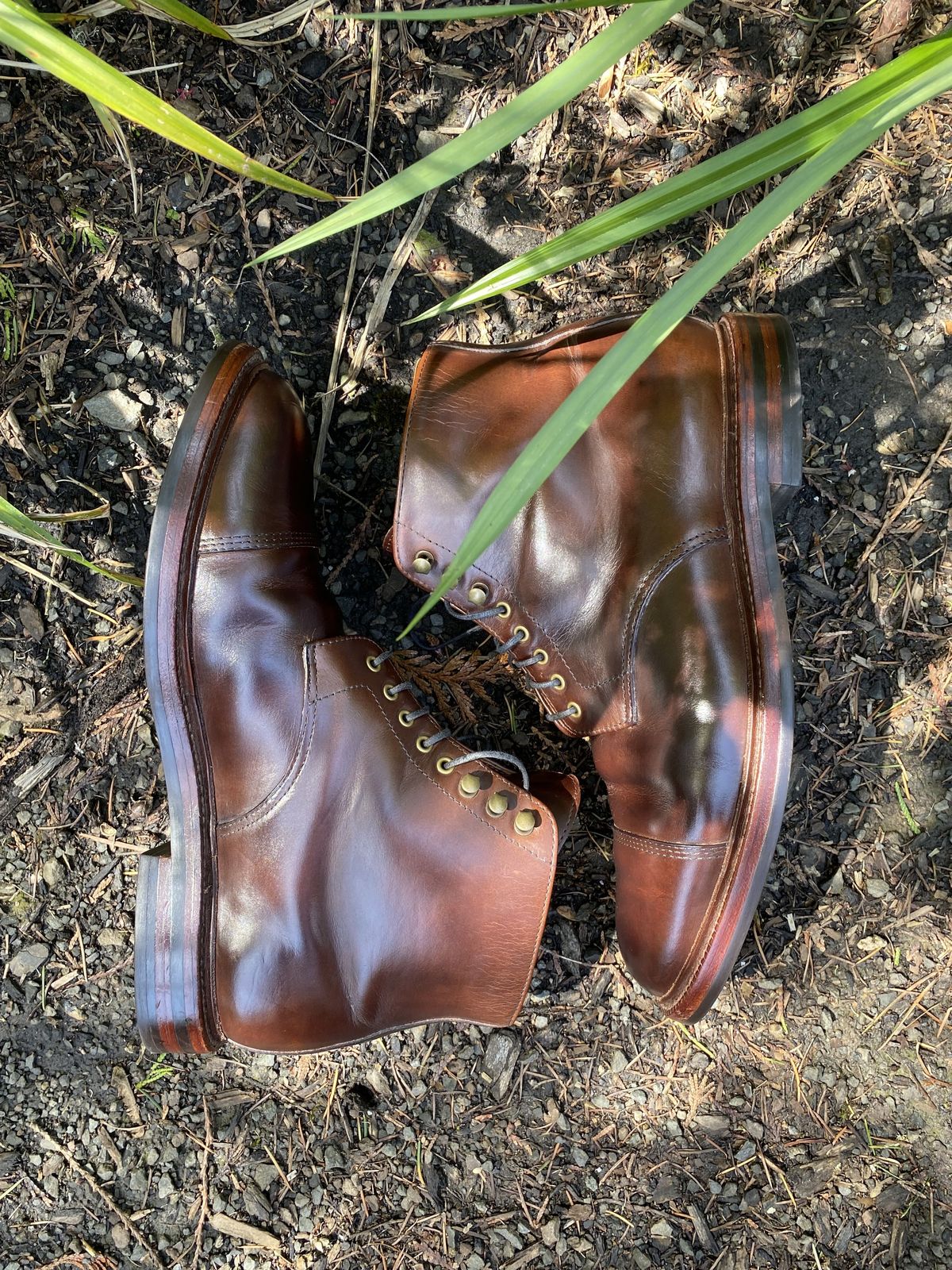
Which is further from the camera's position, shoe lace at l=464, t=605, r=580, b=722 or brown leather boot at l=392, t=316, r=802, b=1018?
shoe lace at l=464, t=605, r=580, b=722

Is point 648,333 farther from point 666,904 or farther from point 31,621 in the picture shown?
point 31,621

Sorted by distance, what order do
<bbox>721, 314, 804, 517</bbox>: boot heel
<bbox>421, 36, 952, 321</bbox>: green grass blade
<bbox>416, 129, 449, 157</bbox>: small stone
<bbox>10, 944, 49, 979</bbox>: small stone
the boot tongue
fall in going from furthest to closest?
<bbox>10, 944, 49, 979</bbox>: small stone
<bbox>416, 129, 449, 157</bbox>: small stone
the boot tongue
<bbox>721, 314, 804, 517</bbox>: boot heel
<bbox>421, 36, 952, 321</bbox>: green grass blade

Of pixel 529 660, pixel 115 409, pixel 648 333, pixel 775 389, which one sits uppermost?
pixel 648 333

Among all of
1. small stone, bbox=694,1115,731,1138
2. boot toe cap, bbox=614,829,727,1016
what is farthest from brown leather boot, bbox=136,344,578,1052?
small stone, bbox=694,1115,731,1138

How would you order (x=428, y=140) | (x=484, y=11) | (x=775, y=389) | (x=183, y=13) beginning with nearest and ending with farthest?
(x=484, y=11) < (x=183, y=13) < (x=775, y=389) < (x=428, y=140)

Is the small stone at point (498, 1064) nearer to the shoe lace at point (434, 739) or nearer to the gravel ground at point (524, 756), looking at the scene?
the gravel ground at point (524, 756)

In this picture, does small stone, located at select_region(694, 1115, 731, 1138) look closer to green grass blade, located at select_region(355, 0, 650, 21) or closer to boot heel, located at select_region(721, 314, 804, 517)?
boot heel, located at select_region(721, 314, 804, 517)

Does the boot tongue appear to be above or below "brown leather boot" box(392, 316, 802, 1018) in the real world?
below

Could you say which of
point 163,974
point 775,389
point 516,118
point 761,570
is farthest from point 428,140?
point 163,974
